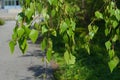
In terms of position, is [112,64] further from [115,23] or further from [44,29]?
[44,29]

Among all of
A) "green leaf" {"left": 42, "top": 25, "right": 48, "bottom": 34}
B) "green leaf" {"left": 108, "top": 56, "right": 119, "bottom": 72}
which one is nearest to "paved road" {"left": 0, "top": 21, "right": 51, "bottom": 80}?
"green leaf" {"left": 108, "top": 56, "right": 119, "bottom": 72}

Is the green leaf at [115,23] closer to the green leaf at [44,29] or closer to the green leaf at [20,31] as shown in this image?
the green leaf at [44,29]

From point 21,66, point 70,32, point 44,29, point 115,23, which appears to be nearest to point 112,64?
point 115,23

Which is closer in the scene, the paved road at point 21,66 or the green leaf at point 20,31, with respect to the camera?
the green leaf at point 20,31

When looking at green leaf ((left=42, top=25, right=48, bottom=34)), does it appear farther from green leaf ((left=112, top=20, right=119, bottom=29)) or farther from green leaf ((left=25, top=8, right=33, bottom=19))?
green leaf ((left=112, top=20, right=119, bottom=29))

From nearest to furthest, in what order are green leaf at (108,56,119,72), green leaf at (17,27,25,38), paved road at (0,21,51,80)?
green leaf at (17,27,25,38) → green leaf at (108,56,119,72) → paved road at (0,21,51,80)

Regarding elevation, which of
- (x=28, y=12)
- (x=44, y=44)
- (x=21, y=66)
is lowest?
(x=21, y=66)

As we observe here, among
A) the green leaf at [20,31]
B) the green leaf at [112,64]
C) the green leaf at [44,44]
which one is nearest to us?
the green leaf at [20,31]

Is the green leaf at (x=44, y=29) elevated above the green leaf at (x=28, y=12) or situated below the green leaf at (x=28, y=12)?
below

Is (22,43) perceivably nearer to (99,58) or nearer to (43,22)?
(43,22)

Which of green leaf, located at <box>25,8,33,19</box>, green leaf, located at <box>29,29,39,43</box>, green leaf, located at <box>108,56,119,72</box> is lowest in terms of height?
green leaf, located at <box>108,56,119,72</box>

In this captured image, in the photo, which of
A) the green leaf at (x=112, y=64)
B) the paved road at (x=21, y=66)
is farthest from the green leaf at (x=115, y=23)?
the paved road at (x=21, y=66)

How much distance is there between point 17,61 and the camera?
45.6 feet

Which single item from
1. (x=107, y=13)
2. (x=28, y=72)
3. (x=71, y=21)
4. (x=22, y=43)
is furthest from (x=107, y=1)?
(x=28, y=72)
